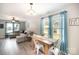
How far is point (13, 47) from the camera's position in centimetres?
241

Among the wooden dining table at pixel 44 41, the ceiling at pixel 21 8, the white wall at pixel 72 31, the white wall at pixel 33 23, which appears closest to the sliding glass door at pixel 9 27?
the ceiling at pixel 21 8

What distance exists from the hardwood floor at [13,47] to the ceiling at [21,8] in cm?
48

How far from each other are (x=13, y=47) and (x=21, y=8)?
0.74 metres

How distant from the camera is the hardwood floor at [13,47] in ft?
7.87

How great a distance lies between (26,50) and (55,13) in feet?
2.87

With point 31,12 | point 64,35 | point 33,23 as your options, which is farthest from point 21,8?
point 64,35

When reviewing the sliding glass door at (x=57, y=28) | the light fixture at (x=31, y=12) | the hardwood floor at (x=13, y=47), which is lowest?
the hardwood floor at (x=13, y=47)

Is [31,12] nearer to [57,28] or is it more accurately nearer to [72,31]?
[57,28]

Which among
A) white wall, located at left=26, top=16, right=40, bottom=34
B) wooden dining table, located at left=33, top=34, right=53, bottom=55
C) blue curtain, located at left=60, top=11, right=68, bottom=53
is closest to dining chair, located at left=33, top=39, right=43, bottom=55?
wooden dining table, located at left=33, top=34, right=53, bottom=55

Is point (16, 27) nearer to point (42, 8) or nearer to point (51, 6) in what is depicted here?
point (42, 8)

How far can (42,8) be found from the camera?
7.95 feet

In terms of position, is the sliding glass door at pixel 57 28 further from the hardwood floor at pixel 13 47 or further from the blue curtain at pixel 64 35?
the hardwood floor at pixel 13 47

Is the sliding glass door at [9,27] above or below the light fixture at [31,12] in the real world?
below
